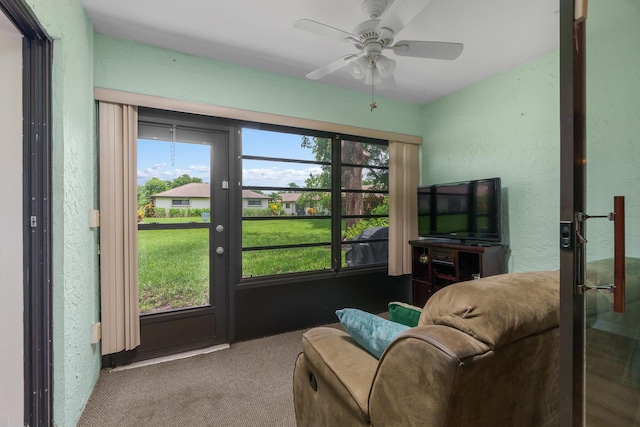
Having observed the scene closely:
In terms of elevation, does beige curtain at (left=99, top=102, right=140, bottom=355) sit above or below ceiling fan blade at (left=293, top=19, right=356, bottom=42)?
below

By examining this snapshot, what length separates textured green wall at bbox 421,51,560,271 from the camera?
2631mm

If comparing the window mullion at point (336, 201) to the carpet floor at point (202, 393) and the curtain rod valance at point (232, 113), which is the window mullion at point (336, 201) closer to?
the curtain rod valance at point (232, 113)

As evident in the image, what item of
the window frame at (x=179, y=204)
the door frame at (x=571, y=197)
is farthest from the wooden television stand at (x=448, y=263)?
the window frame at (x=179, y=204)

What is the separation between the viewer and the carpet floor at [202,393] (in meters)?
1.77

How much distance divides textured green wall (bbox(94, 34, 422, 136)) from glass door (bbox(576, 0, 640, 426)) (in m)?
2.43

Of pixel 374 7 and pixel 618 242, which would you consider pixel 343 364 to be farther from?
pixel 374 7

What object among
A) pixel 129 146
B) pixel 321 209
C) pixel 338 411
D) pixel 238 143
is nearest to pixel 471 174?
pixel 321 209

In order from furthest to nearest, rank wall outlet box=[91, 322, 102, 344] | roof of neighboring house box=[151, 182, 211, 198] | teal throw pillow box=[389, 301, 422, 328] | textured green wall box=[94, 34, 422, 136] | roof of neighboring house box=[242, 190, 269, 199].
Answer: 1. roof of neighboring house box=[242, 190, 269, 199]
2. roof of neighboring house box=[151, 182, 211, 198]
3. textured green wall box=[94, 34, 422, 136]
4. wall outlet box=[91, 322, 102, 344]
5. teal throw pillow box=[389, 301, 422, 328]

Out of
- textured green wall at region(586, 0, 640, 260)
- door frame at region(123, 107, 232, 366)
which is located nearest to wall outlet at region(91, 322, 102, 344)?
door frame at region(123, 107, 232, 366)

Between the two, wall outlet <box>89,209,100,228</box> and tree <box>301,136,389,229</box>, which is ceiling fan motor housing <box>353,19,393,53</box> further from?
wall outlet <box>89,209,100,228</box>

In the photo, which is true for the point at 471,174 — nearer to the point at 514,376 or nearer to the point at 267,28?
the point at 267,28

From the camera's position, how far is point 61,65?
156cm

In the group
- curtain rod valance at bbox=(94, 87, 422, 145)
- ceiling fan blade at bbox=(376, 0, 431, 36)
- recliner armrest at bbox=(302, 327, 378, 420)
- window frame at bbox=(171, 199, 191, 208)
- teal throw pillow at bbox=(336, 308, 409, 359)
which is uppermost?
ceiling fan blade at bbox=(376, 0, 431, 36)

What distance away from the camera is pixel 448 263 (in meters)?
3.04
